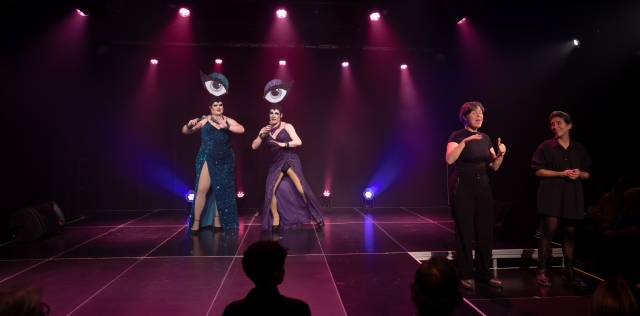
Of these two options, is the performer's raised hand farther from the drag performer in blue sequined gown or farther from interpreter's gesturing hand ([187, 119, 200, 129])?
interpreter's gesturing hand ([187, 119, 200, 129])

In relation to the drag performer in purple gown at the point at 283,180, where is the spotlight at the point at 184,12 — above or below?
above

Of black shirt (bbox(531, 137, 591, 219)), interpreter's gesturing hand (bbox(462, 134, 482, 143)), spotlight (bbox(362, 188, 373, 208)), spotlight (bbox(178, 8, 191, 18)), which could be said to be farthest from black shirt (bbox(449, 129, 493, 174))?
spotlight (bbox(178, 8, 191, 18))

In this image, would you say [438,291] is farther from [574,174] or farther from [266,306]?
[574,174]

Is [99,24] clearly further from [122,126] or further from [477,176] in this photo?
[477,176]

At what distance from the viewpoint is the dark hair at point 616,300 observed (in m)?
1.11

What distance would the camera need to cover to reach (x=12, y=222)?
14.4ft

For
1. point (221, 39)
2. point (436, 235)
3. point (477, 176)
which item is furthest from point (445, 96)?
point (477, 176)

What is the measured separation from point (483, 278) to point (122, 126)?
725 cm

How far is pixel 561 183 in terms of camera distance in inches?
119

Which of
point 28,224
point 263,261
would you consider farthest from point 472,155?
point 28,224

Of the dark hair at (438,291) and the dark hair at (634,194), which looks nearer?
the dark hair at (438,291)

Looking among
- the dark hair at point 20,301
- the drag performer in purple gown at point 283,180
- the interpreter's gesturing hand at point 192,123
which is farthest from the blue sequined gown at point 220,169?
the dark hair at point 20,301

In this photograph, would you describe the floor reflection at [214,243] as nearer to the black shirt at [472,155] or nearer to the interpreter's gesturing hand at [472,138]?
the black shirt at [472,155]

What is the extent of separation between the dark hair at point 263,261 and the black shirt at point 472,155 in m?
2.06
